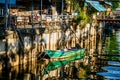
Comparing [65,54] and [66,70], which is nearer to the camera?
[66,70]

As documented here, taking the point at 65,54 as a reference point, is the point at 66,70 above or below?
below

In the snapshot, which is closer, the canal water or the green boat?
the canal water

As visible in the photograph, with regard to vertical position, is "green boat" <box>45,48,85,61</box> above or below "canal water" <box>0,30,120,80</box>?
above

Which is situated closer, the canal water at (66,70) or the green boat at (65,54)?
the canal water at (66,70)

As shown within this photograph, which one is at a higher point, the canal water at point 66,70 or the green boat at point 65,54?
the green boat at point 65,54
